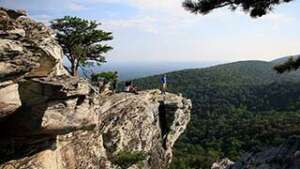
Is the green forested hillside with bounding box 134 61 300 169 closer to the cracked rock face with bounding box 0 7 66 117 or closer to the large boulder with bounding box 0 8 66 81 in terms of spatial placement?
the large boulder with bounding box 0 8 66 81

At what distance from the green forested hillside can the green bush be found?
1076 centimetres

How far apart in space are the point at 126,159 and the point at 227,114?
297 ft

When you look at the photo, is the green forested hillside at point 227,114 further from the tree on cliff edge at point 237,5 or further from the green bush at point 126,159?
the tree on cliff edge at point 237,5

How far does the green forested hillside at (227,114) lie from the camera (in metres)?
65.6

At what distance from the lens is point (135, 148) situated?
30.4 m

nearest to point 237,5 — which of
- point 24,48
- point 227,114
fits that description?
point 24,48

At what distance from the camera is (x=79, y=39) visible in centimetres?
3128

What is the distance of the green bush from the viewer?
2734 centimetres

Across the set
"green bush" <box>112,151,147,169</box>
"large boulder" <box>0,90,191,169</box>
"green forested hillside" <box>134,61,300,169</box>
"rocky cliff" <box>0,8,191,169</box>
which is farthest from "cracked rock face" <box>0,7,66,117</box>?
"green forested hillside" <box>134,61,300,169</box>

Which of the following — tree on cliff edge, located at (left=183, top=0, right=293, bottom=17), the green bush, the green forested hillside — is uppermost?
tree on cliff edge, located at (left=183, top=0, right=293, bottom=17)

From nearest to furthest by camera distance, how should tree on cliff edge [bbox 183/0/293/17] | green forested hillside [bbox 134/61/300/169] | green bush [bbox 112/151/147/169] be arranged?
tree on cliff edge [bbox 183/0/293/17] < green bush [bbox 112/151/147/169] < green forested hillside [bbox 134/61/300/169]

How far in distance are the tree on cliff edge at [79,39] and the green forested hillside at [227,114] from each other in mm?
14174

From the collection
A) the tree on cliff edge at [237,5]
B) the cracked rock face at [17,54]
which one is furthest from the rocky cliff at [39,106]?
the tree on cliff edge at [237,5]

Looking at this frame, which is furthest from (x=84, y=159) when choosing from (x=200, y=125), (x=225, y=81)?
(x=225, y=81)
